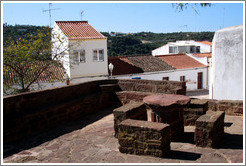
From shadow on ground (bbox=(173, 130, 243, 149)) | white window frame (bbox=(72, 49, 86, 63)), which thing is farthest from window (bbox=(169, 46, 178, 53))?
shadow on ground (bbox=(173, 130, 243, 149))

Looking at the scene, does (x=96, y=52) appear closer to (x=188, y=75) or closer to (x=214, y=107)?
(x=188, y=75)

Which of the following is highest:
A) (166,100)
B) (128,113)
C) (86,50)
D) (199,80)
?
(86,50)

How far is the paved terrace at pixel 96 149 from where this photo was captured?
180 inches

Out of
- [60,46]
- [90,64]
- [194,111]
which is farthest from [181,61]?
[194,111]

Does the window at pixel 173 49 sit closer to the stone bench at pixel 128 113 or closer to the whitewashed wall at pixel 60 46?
the whitewashed wall at pixel 60 46

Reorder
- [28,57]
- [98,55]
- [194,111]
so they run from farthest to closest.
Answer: [98,55], [28,57], [194,111]

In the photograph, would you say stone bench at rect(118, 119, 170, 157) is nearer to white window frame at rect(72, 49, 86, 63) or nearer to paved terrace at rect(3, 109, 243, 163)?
paved terrace at rect(3, 109, 243, 163)

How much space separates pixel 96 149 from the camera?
17.2 ft

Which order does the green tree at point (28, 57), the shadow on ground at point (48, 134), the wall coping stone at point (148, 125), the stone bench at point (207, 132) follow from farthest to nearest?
the green tree at point (28, 57)
the shadow on ground at point (48, 134)
the stone bench at point (207, 132)
the wall coping stone at point (148, 125)

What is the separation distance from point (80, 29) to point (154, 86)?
56.4 feet

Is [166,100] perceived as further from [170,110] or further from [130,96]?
[130,96]

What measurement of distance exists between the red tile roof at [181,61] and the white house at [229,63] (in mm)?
19099

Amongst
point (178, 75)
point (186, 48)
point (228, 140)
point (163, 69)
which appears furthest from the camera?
point (186, 48)

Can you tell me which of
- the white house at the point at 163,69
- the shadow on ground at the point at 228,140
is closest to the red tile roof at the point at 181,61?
the white house at the point at 163,69
